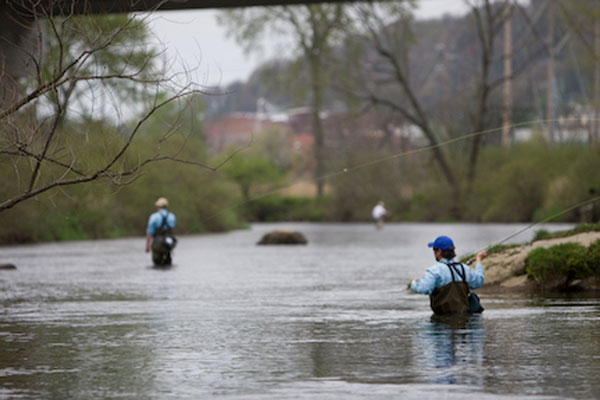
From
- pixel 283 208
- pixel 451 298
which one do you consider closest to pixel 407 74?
pixel 283 208

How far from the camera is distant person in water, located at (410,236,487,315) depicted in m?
13.7

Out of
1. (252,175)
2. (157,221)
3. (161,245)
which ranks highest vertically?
(252,175)

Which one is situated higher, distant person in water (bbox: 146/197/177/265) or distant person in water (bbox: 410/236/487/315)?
distant person in water (bbox: 146/197/177/265)

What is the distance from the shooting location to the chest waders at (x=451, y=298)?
46.0 feet

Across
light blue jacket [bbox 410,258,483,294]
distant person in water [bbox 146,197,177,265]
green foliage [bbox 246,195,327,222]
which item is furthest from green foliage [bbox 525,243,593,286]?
green foliage [bbox 246,195,327,222]

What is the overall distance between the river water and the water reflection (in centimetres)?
2

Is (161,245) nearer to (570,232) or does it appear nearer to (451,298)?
(570,232)

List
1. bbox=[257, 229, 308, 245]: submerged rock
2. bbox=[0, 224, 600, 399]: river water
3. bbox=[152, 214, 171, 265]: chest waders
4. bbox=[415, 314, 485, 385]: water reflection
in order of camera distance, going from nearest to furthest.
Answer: bbox=[0, 224, 600, 399]: river water → bbox=[415, 314, 485, 385]: water reflection → bbox=[152, 214, 171, 265]: chest waders → bbox=[257, 229, 308, 245]: submerged rock

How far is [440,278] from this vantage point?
45.4 feet

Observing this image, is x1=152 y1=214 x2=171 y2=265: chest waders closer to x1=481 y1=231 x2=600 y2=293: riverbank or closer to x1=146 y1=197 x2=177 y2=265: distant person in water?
x1=146 y1=197 x2=177 y2=265: distant person in water

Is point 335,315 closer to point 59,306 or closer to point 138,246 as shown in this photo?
point 59,306

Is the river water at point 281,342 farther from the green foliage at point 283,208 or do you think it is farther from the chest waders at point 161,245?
the green foliage at point 283,208

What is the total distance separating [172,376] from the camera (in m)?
9.94

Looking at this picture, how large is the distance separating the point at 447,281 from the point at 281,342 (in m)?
2.63
